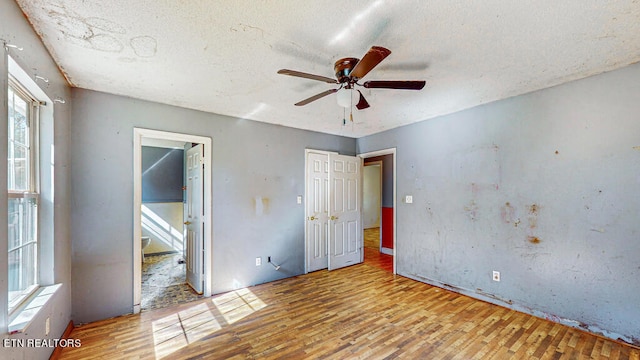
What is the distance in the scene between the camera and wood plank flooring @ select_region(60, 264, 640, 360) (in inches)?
82.7

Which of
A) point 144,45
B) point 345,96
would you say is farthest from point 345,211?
point 144,45

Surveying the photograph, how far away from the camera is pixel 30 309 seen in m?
1.68

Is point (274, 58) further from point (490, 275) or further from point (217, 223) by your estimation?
point (490, 275)

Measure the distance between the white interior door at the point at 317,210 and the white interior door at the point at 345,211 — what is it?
4.0 inches

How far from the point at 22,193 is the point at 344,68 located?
239cm

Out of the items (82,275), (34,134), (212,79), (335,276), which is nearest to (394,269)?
(335,276)

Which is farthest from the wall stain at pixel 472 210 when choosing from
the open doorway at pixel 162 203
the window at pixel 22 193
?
the open doorway at pixel 162 203

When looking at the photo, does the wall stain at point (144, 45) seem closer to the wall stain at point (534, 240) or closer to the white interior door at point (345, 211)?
the white interior door at point (345, 211)

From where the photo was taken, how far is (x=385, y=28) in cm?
163

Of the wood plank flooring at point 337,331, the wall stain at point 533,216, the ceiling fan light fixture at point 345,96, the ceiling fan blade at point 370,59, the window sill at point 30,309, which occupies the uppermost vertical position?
the ceiling fan blade at point 370,59

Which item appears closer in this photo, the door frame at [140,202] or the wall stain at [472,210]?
the door frame at [140,202]

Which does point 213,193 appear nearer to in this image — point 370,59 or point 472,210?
point 370,59

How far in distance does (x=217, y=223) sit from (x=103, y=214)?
3.78 ft

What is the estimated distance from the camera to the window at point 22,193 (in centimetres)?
167
